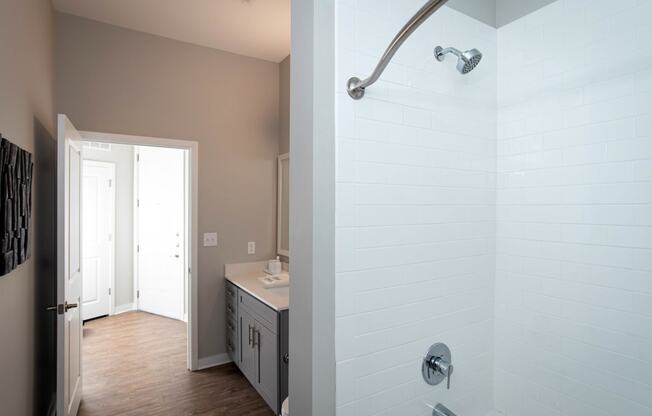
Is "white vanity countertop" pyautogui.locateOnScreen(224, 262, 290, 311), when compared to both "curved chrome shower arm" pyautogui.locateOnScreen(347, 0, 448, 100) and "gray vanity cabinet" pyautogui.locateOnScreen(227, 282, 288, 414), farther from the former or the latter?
"curved chrome shower arm" pyautogui.locateOnScreen(347, 0, 448, 100)

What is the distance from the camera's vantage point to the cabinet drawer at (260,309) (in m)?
2.10

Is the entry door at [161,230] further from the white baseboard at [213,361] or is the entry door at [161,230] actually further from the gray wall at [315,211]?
the gray wall at [315,211]

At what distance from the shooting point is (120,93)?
261 centimetres

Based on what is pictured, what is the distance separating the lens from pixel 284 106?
320 cm

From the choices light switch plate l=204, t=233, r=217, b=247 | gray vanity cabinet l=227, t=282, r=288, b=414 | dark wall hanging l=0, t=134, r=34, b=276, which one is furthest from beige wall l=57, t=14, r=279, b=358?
dark wall hanging l=0, t=134, r=34, b=276

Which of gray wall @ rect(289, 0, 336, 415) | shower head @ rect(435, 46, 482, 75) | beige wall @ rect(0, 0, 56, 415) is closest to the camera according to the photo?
gray wall @ rect(289, 0, 336, 415)

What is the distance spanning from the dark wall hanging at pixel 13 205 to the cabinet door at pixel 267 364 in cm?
139

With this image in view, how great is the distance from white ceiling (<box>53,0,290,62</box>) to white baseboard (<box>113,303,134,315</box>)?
3.55 meters

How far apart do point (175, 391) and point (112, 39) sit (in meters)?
2.86

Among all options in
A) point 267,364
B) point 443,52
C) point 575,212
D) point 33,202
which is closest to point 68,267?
point 33,202

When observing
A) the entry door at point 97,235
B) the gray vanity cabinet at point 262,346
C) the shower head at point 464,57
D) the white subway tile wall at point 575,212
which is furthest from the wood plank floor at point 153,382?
the shower head at point 464,57

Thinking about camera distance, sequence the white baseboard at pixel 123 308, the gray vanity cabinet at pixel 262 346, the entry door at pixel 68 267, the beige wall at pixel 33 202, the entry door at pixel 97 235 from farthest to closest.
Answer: the white baseboard at pixel 123 308 → the entry door at pixel 97 235 → the gray vanity cabinet at pixel 262 346 → the entry door at pixel 68 267 → the beige wall at pixel 33 202

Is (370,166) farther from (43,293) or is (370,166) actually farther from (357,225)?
(43,293)

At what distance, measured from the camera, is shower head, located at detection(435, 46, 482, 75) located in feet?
4.03
